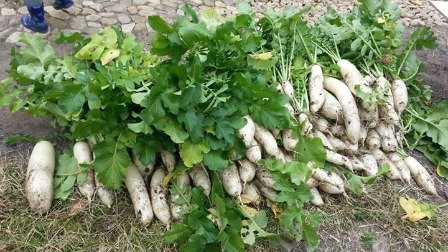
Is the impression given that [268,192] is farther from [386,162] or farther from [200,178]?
[386,162]

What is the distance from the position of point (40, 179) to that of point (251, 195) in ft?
3.68

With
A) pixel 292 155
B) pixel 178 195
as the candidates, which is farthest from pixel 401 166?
pixel 178 195

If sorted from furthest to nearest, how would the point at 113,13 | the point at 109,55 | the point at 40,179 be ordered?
the point at 113,13, the point at 109,55, the point at 40,179

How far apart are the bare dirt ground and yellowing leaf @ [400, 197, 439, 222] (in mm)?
38

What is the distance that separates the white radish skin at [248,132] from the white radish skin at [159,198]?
1.61 feet

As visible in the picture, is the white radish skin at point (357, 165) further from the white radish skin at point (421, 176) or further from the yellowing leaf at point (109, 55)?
the yellowing leaf at point (109, 55)

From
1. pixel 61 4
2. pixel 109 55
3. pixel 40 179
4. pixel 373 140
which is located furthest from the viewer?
pixel 61 4

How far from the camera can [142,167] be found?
2670mm

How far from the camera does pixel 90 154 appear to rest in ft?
8.80

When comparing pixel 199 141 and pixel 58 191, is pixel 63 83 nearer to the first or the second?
pixel 58 191

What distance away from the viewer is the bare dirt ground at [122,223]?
8.04 ft

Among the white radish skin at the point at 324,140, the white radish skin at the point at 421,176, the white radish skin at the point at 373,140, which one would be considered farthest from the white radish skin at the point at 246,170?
the white radish skin at the point at 421,176

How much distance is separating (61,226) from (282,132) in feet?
4.26

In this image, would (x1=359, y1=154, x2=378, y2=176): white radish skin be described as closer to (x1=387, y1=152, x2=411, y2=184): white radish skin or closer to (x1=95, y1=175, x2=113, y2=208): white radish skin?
(x1=387, y1=152, x2=411, y2=184): white radish skin
